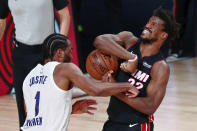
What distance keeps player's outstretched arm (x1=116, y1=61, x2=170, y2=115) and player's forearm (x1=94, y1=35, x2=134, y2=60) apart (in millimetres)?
255

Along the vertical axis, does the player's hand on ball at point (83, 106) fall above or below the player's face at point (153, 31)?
below

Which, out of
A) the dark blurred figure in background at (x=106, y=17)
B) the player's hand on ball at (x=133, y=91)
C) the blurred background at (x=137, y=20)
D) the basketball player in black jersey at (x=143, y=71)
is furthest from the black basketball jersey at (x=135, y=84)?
the dark blurred figure in background at (x=106, y=17)

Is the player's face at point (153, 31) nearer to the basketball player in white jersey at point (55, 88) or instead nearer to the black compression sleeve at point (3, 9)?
the basketball player in white jersey at point (55, 88)

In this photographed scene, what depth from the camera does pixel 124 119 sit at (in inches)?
124

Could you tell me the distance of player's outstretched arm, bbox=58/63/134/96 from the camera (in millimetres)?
2676

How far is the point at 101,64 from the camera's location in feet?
9.95

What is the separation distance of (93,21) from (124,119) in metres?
6.05

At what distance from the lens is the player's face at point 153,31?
3.03 metres

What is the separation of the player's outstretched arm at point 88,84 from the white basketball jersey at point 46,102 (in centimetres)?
11

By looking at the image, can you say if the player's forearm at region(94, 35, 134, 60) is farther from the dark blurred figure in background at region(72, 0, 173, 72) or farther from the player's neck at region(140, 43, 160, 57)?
the dark blurred figure in background at region(72, 0, 173, 72)

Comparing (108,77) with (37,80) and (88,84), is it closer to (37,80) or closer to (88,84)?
(88,84)

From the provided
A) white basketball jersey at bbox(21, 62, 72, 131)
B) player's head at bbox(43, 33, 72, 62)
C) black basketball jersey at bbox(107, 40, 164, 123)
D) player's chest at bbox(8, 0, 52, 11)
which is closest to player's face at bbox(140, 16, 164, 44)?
black basketball jersey at bbox(107, 40, 164, 123)

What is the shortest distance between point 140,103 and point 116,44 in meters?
0.45

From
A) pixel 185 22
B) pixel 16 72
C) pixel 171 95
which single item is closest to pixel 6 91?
pixel 171 95
